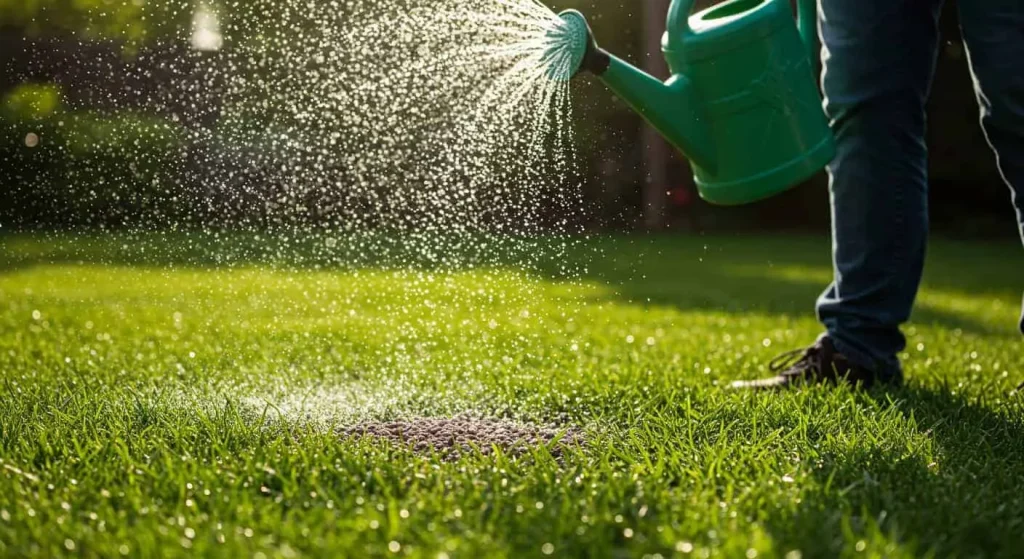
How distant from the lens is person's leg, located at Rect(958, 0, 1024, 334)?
237 centimetres

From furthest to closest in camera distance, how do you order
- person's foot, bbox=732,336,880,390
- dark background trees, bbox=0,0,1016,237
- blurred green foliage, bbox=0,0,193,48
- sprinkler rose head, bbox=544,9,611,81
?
1. blurred green foliage, bbox=0,0,193,48
2. dark background trees, bbox=0,0,1016,237
3. person's foot, bbox=732,336,880,390
4. sprinkler rose head, bbox=544,9,611,81

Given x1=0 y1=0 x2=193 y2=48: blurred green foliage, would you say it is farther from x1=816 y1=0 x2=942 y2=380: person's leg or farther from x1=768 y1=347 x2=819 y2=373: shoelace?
x1=816 y1=0 x2=942 y2=380: person's leg

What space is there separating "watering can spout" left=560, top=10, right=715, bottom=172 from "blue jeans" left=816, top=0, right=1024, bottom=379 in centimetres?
43

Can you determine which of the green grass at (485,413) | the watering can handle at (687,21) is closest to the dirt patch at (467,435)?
the green grass at (485,413)

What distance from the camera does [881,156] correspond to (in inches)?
104

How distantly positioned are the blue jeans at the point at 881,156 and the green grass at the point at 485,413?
8.8 inches

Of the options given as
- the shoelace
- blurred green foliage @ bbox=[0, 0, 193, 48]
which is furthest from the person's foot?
blurred green foliage @ bbox=[0, 0, 193, 48]

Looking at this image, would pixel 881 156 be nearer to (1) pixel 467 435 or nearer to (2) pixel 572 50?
(2) pixel 572 50

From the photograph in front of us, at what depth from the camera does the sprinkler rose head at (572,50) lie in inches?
87.0

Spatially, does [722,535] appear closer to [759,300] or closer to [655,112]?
[655,112]

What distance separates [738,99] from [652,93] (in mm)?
193

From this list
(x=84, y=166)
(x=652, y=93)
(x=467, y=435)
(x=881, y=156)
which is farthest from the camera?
(x=84, y=166)

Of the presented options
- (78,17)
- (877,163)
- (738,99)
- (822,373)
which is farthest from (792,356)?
(78,17)

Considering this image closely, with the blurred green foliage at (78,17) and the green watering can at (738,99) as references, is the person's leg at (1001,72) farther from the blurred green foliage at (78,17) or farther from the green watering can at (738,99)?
the blurred green foliage at (78,17)
